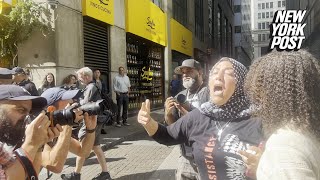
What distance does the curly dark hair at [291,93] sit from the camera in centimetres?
150

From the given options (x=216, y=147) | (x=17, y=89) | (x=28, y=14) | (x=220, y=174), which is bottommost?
(x=220, y=174)

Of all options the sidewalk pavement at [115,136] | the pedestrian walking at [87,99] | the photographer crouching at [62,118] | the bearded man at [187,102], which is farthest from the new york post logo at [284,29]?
the photographer crouching at [62,118]

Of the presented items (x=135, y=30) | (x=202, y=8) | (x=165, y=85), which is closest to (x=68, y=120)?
(x=135, y=30)

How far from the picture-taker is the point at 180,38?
21625mm

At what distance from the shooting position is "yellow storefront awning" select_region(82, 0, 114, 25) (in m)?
10.6

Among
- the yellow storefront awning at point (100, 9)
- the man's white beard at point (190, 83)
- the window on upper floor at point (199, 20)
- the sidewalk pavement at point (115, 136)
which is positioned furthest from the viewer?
the window on upper floor at point (199, 20)

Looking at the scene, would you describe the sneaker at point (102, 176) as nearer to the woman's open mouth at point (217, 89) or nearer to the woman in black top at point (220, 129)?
the woman in black top at point (220, 129)

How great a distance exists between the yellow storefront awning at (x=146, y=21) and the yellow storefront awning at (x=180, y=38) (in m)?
1.48

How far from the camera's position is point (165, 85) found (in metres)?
19.2

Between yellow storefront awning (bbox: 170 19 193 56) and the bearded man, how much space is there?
1554cm

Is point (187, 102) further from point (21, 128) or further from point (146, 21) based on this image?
point (146, 21)

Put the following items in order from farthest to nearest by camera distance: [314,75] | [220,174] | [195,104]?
Answer: [195,104]
[220,174]
[314,75]

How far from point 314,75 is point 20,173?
1526 millimetres

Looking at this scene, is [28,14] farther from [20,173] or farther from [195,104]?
[20,173]
